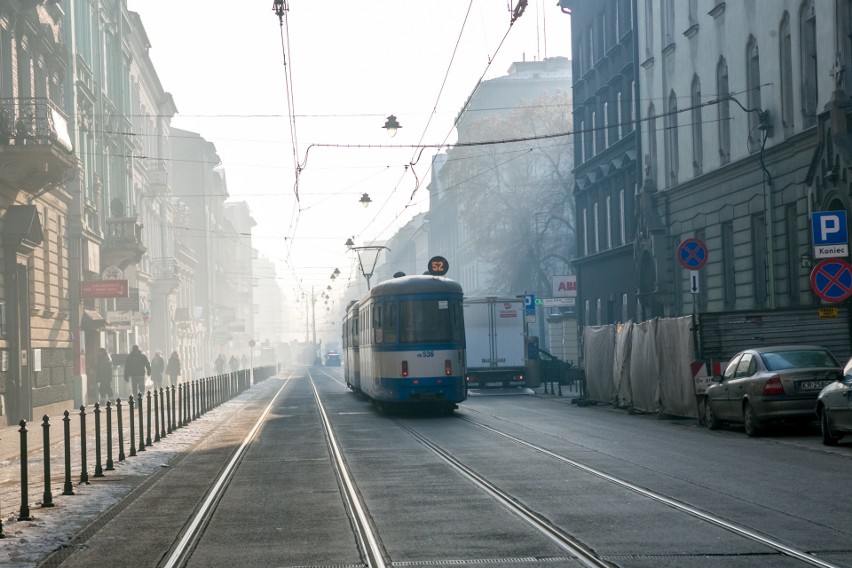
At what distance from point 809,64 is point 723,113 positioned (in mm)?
5797

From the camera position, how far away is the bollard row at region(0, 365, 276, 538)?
12906 millimetres

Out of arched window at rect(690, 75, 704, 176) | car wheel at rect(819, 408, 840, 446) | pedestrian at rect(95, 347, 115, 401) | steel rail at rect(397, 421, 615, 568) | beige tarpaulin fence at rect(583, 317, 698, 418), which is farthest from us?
pedestrian at rect(95, 347, 115, 401)

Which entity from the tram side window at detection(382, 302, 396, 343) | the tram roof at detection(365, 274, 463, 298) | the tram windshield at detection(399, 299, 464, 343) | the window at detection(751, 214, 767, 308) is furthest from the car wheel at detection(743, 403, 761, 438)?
the window at detection(751, 214, 767, 308)

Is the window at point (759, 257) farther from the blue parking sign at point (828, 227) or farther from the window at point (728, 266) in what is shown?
the blue parking sign at point (828, 227)

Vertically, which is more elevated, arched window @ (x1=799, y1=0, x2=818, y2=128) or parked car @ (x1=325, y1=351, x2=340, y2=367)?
arched window @ (x1=799, y1=0, x2=818, y2=128)

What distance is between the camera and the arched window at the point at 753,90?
3116 cm

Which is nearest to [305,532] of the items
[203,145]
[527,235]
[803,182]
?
[803,182]

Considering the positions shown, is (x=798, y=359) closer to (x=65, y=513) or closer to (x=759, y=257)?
(x=65, y=513)

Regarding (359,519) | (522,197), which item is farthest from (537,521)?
(522,197)

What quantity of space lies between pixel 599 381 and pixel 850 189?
9.42 m

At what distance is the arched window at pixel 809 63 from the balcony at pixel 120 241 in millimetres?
24901

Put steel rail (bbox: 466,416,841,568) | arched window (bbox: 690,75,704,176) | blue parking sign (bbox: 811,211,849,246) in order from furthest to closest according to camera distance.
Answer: arched window (bbox: 690,75,704,176), blue parking sign (bbox: 811,211,849,246), steel rail (bbox: 466,416,841,568)

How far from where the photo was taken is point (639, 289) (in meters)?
40.8

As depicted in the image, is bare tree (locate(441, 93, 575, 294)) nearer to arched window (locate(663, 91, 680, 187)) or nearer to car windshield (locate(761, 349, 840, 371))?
arched window (locate(663, 91, 680, 187))
